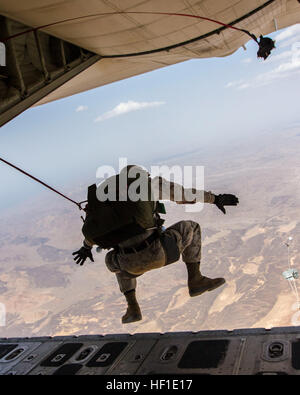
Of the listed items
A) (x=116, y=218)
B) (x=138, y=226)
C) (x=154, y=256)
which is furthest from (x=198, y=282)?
(x=116, y=218)

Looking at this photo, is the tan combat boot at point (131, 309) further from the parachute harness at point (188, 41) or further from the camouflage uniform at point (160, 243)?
the parachute harness at point (188, 41)

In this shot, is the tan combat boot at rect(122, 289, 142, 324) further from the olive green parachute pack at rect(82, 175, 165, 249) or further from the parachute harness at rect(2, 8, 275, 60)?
the parachute harness at rect(2, 8, 275, 60)

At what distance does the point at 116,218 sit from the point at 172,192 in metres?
0.71

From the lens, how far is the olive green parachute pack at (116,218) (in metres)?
3.46

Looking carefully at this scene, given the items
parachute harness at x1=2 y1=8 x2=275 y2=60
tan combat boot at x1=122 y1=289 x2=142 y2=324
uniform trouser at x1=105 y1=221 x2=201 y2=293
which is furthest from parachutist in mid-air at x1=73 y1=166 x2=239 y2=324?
parachute harness at x1=2 y1=8 x2=275 y2=60

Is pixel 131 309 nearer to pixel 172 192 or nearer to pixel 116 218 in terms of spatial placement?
pixel 116 218

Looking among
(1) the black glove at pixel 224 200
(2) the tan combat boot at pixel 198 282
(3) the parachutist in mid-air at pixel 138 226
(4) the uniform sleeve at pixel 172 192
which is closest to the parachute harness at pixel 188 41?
(3) the parachutist in mid-air at pixel 138 226

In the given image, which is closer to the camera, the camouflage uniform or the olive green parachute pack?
the olive green parachute pack

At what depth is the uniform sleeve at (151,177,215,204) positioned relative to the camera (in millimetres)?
3604

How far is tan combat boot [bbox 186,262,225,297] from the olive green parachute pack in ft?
2.84

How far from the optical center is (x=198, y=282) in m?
3.99


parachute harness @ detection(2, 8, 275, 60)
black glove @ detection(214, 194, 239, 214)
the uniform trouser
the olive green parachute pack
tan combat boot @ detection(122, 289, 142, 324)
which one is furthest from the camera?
tan combat boot @ detection(122, 289, 142, 324)
